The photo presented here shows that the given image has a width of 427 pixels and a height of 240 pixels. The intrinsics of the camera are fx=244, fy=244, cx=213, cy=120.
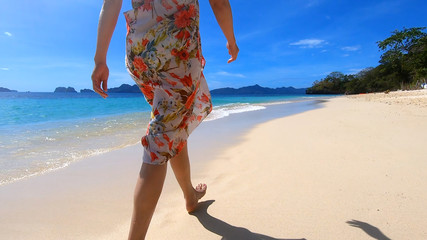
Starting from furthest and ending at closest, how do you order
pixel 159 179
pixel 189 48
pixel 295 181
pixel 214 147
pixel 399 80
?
pixel 399 80, pixel 214 147, pixel 295 181, pixel 189 48, pixel 159 179

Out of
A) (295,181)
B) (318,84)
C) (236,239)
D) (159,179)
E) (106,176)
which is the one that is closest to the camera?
(159,179)

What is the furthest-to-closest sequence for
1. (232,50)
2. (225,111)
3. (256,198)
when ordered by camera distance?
(225,111), (256,198), (232,50)

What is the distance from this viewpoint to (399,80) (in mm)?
36188

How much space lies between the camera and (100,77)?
3.34 feet

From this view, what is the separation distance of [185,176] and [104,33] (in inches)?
33.6

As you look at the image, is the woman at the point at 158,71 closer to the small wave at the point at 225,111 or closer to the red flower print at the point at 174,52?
the red flower print at the point at 174,52

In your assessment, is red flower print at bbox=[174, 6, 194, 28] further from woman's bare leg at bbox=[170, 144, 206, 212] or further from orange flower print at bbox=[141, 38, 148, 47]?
woman's bare leg at bbox=[170, 144, 206, 212]

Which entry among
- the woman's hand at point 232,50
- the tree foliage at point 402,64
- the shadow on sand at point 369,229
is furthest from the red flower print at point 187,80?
the tree foliage at point 402,64

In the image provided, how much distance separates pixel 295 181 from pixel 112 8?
63.1 inches

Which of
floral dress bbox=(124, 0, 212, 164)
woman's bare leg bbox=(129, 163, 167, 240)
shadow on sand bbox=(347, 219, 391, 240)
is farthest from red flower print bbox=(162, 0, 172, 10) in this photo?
shadow on sand bbox=(347, 219, 391, 240)

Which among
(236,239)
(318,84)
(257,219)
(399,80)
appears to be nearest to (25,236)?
(236,239)

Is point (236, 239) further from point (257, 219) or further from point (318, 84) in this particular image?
point (318, 84)

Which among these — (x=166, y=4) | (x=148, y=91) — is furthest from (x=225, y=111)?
(x=166, y=4)

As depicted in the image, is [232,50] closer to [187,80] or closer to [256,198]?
[187,80]
